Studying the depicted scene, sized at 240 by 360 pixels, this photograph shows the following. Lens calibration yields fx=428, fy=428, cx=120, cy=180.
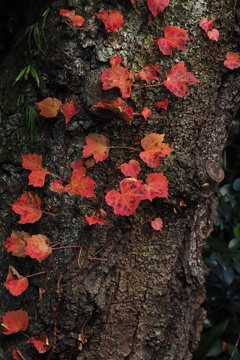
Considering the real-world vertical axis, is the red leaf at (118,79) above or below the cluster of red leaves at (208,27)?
below

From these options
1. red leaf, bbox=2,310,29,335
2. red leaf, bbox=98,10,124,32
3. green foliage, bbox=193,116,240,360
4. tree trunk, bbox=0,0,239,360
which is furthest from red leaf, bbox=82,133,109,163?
→ green foliage, bbox=193,116,240,360

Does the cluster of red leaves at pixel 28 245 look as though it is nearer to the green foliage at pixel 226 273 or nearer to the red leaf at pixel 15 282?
the red leaf at pixel 15 282

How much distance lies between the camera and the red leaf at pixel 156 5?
4.54 ft

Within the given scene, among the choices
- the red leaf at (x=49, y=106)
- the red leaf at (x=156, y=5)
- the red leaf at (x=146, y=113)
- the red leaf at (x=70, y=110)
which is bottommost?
the red leaf at (x=49, y=106)

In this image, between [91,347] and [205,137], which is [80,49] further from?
[91,347]

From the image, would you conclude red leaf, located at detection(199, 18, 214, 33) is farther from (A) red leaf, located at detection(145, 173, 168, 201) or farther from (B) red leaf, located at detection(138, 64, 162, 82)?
(A) red leaf, located at detection(145, 173, 168, 201)

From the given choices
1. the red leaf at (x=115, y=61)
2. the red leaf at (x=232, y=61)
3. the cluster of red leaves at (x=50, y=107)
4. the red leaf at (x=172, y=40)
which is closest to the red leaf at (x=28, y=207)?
the cluster of red leaves at (x=50, y=107)

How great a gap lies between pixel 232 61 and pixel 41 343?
44.6 inches

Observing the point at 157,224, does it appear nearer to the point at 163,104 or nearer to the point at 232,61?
the point at 163,104

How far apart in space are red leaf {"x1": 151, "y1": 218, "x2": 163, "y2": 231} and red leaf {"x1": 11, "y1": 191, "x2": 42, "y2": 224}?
0.38 metres

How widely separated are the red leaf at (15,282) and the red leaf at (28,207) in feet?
0.58

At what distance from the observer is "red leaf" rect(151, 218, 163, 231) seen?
142 cm

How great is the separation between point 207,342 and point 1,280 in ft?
3.87

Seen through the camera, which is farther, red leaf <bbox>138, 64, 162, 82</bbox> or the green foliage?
the green foliage
